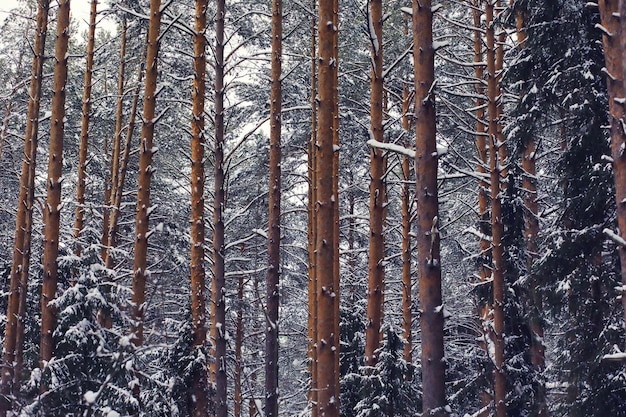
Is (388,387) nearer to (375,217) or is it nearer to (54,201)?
(375,217)

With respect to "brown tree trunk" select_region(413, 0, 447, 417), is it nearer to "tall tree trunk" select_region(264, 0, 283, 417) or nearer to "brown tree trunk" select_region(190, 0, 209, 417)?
"tall tree trunk" select_region(264, 0, 283, 417)

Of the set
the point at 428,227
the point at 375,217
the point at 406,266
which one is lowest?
the point at 406,266

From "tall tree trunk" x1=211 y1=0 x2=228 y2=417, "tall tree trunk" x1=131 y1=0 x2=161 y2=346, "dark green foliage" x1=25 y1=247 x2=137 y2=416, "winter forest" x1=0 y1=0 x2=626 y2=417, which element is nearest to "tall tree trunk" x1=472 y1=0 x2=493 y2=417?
"winter forest" x1=0 y1=0 x2=626 y2=417

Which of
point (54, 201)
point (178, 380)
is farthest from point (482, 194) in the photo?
point (54, 201)

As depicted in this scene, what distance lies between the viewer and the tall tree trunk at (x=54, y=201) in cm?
835

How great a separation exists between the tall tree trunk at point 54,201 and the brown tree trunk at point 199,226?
2.18 metres

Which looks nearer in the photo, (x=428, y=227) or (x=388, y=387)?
(x=428, y=227)

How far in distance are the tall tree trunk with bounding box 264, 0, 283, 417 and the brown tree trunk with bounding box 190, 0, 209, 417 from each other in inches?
45.4

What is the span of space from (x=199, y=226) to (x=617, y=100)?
680cm

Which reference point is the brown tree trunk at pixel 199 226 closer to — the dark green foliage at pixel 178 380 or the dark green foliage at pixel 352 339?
the dark green foliage at pixel 178 380

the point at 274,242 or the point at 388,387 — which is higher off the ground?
the point at 274,242

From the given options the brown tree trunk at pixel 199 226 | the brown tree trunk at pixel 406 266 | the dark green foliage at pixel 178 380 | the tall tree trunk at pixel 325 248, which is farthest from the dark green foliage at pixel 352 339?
the tall tree trunk at pixel 325 248

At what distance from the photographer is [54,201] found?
28.4ft

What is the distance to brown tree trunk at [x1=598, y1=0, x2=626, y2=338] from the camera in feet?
22.4
